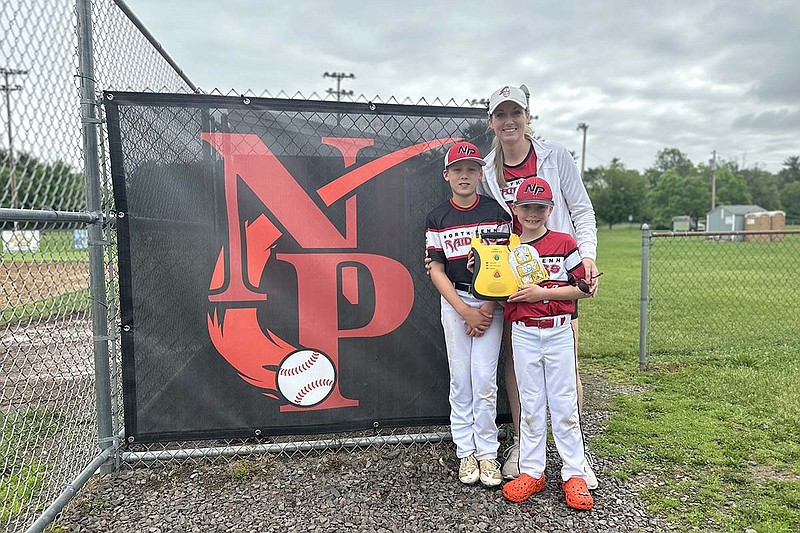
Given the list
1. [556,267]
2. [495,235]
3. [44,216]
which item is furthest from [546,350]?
[44,216]

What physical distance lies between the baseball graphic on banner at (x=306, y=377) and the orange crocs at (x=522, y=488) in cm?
119

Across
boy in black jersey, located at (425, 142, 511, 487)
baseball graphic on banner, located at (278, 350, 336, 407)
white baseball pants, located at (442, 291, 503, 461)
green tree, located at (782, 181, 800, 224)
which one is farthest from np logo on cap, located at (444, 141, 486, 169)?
green tree, located at (782, 181, 800, 224)

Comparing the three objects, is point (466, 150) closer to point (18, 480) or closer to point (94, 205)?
point (94, 205)

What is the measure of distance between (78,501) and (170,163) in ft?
6.23

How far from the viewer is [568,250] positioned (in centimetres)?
280

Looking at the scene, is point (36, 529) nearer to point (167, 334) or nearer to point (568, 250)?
point (167, 334)

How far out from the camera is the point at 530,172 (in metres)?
3.00

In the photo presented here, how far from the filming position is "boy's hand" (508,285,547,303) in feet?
8.95

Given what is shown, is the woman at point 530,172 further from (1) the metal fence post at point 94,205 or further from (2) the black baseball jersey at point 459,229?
(1) the metal fence post at point 94,205

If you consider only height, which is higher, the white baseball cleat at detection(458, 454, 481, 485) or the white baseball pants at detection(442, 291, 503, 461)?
the white baseball pants at detection(442, 291, 503, 461)

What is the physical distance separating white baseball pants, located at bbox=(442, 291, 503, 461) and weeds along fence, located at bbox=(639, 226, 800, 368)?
2735mm

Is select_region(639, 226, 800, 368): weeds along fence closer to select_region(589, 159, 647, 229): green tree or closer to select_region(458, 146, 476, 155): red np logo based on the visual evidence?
select_region(458, 146, 476, 155): red np logo

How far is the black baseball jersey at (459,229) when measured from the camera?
2.92 metres

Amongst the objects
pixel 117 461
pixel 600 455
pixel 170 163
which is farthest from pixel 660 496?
pixel 170 163
